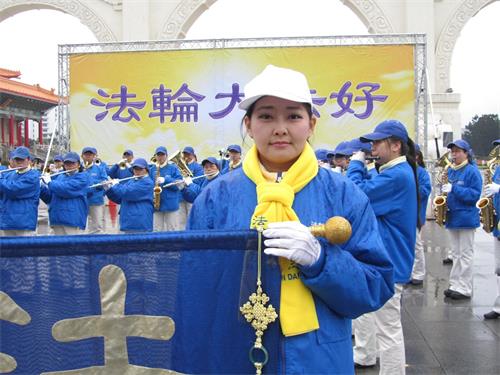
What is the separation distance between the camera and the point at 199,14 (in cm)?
1602

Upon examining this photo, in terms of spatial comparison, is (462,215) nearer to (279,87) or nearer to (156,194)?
(156,194)

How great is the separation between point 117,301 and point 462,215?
5539mm

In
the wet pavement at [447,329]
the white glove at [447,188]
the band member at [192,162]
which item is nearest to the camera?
the wet pavement at [447,329]

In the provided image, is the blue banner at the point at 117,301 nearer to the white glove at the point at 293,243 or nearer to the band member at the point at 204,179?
the white glove at the point at 293,243

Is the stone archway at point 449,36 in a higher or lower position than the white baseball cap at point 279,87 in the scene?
higher

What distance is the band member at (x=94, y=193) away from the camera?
393 inches

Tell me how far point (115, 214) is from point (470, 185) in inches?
433

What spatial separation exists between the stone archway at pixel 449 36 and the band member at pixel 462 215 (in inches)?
395

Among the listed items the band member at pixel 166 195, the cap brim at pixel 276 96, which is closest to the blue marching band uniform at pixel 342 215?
the cap brim at pixel 276 96

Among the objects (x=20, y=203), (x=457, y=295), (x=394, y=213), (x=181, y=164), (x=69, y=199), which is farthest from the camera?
(x=181, y=164)

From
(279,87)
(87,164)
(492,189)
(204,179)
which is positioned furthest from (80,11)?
(279,87)

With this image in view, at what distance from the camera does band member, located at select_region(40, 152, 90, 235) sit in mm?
8148

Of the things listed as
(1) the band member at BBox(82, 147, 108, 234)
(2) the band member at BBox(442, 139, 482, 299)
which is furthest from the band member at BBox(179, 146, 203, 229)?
(2) the band member at BBox(442, 139, 482, 299)

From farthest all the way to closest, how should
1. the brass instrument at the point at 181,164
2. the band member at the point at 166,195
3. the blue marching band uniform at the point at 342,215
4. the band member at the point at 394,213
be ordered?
the brass instrument at the point at 181,164 < the band member at the point at 166,195 < the band member at the point at 394,213 < the blue marching band uniform at the point at 342,215
